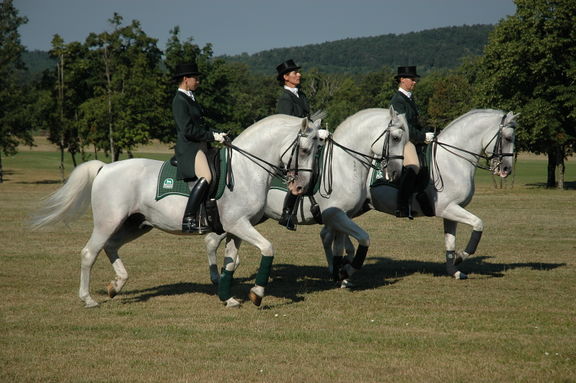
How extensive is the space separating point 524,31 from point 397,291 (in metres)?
40.9

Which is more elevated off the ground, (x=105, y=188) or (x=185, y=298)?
(x=105, y=188)

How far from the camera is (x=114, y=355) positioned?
8.87 meters

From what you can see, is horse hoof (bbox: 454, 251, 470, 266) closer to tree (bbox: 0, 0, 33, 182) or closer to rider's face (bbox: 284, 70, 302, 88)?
rider's face (bbox: 284, 70, 302, 88)

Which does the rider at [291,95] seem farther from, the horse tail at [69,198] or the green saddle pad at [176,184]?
the horse tail at [69,198]

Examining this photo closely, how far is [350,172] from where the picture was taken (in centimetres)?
1312

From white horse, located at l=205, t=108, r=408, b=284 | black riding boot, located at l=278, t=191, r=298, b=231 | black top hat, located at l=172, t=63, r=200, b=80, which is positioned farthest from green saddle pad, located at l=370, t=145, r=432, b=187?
black top hat, located at l=172, t=63, r=200, b=80

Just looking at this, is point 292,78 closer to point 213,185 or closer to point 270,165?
point 270,165

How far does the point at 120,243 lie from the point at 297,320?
A: 3.72 metres

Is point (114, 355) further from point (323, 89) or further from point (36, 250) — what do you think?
point (323, 89)

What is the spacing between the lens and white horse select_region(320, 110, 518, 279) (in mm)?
14234

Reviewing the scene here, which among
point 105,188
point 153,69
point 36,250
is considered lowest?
Result: point 36,250

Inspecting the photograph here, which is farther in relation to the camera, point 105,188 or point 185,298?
point 185,298

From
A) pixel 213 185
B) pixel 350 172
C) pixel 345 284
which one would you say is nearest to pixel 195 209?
pixel 213 185

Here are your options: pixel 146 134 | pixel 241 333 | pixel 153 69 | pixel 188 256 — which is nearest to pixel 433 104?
pixel 153 69
